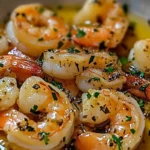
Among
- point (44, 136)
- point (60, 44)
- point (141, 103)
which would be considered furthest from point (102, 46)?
point (44, 136)

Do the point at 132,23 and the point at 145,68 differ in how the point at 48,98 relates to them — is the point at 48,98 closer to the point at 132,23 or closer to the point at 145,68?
the point at 145,68

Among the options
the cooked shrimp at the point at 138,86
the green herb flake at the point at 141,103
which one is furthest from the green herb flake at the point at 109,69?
the green herb flake at the point at 141,103

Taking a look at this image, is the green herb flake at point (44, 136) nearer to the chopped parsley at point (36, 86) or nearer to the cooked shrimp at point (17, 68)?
the chopped parsley at point (36, 86)

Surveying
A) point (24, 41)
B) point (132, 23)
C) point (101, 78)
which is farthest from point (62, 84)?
point (132, 23)

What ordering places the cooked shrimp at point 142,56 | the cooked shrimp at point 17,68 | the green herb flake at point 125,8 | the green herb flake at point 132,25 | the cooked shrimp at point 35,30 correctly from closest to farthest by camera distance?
the cooked shrimp at point 17,68 < the cooked shrimp at point 142,56 < the cooked shrimp at point 35,30 < the green herb flake at point 132,25 < the green herb flake at point 125,8

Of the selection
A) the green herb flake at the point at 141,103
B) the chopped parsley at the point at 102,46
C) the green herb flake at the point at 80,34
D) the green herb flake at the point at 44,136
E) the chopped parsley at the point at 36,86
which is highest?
the green herb flake at the point at 80,34

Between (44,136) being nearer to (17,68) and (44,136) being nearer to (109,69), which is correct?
(17,68)

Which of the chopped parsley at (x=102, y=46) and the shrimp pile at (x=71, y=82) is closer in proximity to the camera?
the shrimp pile at (x=71, y=82)
